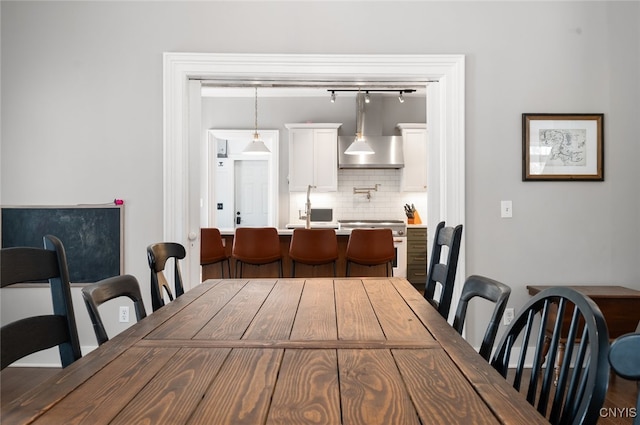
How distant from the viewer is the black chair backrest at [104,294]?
121 centimetres

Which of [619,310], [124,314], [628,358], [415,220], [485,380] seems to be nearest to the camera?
[628,358]

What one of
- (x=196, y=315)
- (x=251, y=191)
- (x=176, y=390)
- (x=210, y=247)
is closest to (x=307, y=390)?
(x=176, y=390)

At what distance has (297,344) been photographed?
115 centimetres

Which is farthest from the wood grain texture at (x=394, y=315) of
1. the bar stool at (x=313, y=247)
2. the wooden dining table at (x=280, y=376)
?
the bar stool at (x=313, y=247)

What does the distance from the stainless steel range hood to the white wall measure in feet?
11.4

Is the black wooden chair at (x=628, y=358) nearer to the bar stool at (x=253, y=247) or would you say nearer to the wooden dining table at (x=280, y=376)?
the wooden dining table at (x=280, y=376)

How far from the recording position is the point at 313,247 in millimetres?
4023

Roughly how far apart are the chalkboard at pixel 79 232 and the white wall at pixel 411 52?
114 mm

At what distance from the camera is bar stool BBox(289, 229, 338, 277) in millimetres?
4023

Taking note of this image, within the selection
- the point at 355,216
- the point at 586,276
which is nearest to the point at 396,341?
the point at 586,276

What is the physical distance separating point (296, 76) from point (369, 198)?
4.00m

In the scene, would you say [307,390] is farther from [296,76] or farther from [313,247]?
[313,247]

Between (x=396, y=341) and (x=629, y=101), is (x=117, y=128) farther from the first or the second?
(x=629, y=101)

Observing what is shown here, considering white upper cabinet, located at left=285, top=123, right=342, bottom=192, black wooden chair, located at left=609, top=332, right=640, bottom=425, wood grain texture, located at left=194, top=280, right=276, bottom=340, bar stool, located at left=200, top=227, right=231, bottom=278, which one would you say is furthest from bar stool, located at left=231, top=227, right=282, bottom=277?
black wooden chair, located at left=609, top=332, right=640, bottom=425
